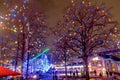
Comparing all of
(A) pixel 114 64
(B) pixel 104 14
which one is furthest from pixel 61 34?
(A) pixel 114 64

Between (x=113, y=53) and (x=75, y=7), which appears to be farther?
(x=113, y=53)

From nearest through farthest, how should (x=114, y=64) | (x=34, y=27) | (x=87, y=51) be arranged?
(x=87, y=51) → (x=34, y=27) → (x=114, y=64)

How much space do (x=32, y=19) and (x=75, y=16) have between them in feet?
20.1

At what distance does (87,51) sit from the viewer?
2022 centimetres

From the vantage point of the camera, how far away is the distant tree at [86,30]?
65.1 ft

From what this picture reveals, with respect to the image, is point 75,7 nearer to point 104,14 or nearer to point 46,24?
point 104,14

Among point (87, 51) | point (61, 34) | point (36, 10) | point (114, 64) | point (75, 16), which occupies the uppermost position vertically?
point (36, 10)

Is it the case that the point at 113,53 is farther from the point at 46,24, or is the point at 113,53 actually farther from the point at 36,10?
the point at 36,10

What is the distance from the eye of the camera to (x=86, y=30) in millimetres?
20094

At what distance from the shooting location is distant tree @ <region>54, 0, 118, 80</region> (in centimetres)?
1984

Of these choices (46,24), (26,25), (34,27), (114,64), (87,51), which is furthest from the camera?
(114,64)

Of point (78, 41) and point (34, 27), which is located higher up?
point (34, 27)

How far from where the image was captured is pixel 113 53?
49.5 meters

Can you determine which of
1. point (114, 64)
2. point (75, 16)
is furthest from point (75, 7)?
point (114, 64)
